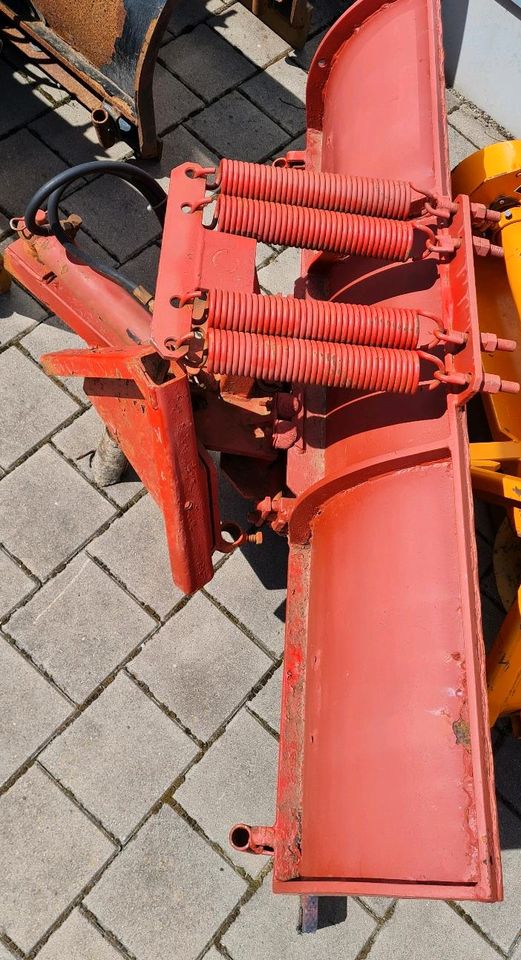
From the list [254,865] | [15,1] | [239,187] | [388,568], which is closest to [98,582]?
[254,865]

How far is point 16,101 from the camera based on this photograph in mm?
4395

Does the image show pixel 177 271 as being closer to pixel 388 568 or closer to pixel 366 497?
pixel 366 497

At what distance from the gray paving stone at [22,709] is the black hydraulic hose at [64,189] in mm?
1590

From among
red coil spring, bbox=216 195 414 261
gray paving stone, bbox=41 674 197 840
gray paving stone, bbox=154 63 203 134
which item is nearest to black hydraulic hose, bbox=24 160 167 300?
red coil spring, bbox=216 195 414 261

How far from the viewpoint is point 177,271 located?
2607mm

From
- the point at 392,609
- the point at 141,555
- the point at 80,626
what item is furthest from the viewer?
the point at 141,555

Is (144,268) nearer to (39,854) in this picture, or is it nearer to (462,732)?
(39,854)

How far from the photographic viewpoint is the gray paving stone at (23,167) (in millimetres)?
4145

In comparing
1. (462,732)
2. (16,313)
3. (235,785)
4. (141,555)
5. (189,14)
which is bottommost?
(235,785)

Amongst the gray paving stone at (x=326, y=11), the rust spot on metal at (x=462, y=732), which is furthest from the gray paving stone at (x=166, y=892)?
the gray paving stone at (x=326, y=11)

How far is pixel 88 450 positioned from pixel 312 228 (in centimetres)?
159

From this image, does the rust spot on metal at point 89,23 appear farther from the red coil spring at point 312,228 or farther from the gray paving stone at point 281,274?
the red coil spring at point 312,228

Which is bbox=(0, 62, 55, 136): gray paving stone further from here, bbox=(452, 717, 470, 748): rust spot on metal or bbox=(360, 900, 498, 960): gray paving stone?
bbox=(360, 900, 498, 960): gray paving stone

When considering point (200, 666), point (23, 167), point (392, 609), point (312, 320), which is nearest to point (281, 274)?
point (23, 167)
